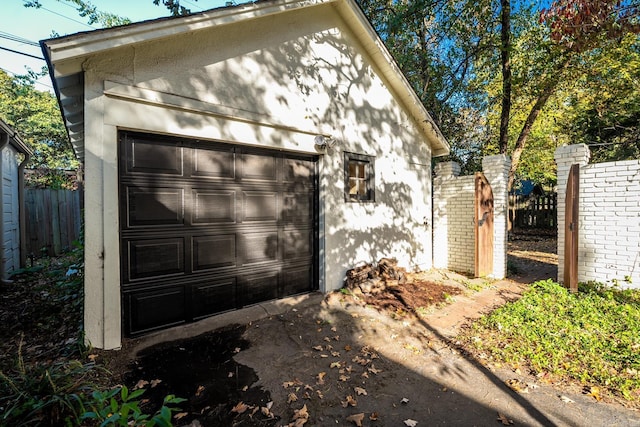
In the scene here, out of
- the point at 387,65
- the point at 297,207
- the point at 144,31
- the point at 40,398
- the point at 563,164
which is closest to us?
the point at 40,398

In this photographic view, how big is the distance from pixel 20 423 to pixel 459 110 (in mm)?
13615

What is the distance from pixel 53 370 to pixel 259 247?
2.66 meters

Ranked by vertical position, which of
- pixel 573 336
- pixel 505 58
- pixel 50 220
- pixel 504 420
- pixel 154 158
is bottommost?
pixel 504 420

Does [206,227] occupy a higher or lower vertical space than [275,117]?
lower

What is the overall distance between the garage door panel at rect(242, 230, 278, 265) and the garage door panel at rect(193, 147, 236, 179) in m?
1.01

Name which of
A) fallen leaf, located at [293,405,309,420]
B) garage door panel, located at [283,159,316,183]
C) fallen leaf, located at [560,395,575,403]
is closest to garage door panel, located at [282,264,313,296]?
garage door panel, located at [283,159,316,183]

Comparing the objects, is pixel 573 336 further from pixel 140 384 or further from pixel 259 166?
pixel 140 384

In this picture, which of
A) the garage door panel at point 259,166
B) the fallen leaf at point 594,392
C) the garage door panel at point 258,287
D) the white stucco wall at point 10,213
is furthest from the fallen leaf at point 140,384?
the white stucco wall at point 10,213

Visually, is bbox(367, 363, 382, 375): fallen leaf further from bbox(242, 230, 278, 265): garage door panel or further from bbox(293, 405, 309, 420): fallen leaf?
bbox(242, 230, 278, 265): garage door panel

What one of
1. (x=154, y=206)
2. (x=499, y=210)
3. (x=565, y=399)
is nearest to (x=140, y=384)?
(x=154, y=206)

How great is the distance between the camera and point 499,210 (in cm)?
670

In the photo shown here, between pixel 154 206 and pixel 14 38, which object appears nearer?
pixel 154 206

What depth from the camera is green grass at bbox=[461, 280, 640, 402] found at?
3062 millimetres

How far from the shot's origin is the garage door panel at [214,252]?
3959 mm
